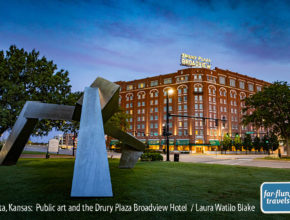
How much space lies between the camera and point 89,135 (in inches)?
218

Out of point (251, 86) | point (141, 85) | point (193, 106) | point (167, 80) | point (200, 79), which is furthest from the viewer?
point (141, 85)

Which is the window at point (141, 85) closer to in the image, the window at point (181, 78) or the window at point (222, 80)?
the window at point (181, 78)

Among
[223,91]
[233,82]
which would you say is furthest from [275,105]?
[233,82]

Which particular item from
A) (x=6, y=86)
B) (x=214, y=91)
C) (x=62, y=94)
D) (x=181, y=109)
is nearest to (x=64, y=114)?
(x=6, y=86)

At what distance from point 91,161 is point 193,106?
66.8 m

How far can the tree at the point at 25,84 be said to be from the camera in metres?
18.2

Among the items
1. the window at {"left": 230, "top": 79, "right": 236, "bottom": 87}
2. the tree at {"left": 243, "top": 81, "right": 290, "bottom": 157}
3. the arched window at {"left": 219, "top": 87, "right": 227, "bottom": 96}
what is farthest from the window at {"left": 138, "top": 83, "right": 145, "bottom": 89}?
the tree at {"left": 243, "top": 81, "right": 290, "bottom": 157}

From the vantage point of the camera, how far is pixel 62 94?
74.8 feet

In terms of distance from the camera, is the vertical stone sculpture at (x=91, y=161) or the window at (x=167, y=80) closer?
the vertical stone sculpture at (x=91, y=161)

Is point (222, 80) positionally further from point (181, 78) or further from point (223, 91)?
point (181, 78)

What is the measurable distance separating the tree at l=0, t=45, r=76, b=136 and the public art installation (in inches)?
345

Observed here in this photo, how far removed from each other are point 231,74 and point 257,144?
28.2 metres

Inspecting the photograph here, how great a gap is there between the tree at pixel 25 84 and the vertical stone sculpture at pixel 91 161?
15.9 meters

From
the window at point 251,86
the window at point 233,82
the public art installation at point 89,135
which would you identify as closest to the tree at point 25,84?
the public art installation at point 89,135
